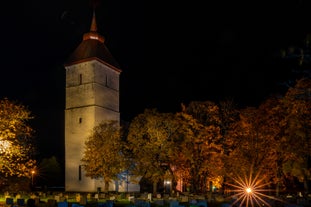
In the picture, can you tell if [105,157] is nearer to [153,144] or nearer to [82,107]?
[153,144]

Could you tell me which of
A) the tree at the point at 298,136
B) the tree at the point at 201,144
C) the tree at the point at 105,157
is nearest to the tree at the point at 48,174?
the tree at the point at 105,157

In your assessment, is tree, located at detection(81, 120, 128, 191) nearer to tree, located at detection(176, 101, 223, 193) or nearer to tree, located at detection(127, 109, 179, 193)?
tree, located at detection(127, 109, 179, 193)

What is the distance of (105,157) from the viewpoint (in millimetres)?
38062

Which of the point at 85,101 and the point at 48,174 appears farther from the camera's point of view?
the point at 48,174

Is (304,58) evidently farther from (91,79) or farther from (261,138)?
(91,79)

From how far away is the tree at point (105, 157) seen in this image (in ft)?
125

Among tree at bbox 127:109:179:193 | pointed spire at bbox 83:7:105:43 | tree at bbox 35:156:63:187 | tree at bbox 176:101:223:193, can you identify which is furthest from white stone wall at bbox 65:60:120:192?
tree at bbox 176:101:223:193

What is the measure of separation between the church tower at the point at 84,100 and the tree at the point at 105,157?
4.28m

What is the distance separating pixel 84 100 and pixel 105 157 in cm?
972

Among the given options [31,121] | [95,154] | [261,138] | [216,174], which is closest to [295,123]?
[261,138]

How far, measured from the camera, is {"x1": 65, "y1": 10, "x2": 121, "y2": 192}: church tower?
44.3 metres

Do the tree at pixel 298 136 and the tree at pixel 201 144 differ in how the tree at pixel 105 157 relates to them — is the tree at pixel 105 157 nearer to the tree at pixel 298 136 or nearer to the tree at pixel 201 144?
the tree at pixel 201 144

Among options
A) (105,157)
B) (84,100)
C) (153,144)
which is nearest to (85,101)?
(84,100)

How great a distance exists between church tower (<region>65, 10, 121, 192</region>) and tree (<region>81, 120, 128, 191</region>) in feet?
14.0
